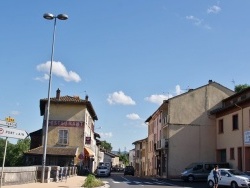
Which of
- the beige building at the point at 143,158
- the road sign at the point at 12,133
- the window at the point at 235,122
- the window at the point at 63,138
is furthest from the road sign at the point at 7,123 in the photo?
the beige building at the point at 143,158

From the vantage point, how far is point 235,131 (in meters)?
37.1

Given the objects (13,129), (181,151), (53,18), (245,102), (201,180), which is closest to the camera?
(13,129)

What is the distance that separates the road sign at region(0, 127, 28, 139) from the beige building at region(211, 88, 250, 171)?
24.4 m

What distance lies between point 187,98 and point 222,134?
6185 millimetres

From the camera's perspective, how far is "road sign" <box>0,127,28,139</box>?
13.1 metres

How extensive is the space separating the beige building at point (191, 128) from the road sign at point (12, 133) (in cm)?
3213

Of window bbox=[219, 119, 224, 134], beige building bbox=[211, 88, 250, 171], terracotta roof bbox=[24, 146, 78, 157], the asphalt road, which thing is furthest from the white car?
terracotta roof bbox=[24, 146, 78, 157]

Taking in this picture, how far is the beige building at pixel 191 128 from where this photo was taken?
145 feet

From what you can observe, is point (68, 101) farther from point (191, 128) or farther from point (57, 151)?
point (191, 128)

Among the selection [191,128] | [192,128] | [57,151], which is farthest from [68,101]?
[192,128]

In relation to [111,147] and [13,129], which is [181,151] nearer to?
[13,129]

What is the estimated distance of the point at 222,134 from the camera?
41750 mm

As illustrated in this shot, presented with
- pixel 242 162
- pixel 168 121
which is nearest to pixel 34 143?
pixel 168 121

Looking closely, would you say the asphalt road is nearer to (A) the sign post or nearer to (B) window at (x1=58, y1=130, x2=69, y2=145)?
(B) window at (x1=58, y1=130, x2=69, y2=145)
